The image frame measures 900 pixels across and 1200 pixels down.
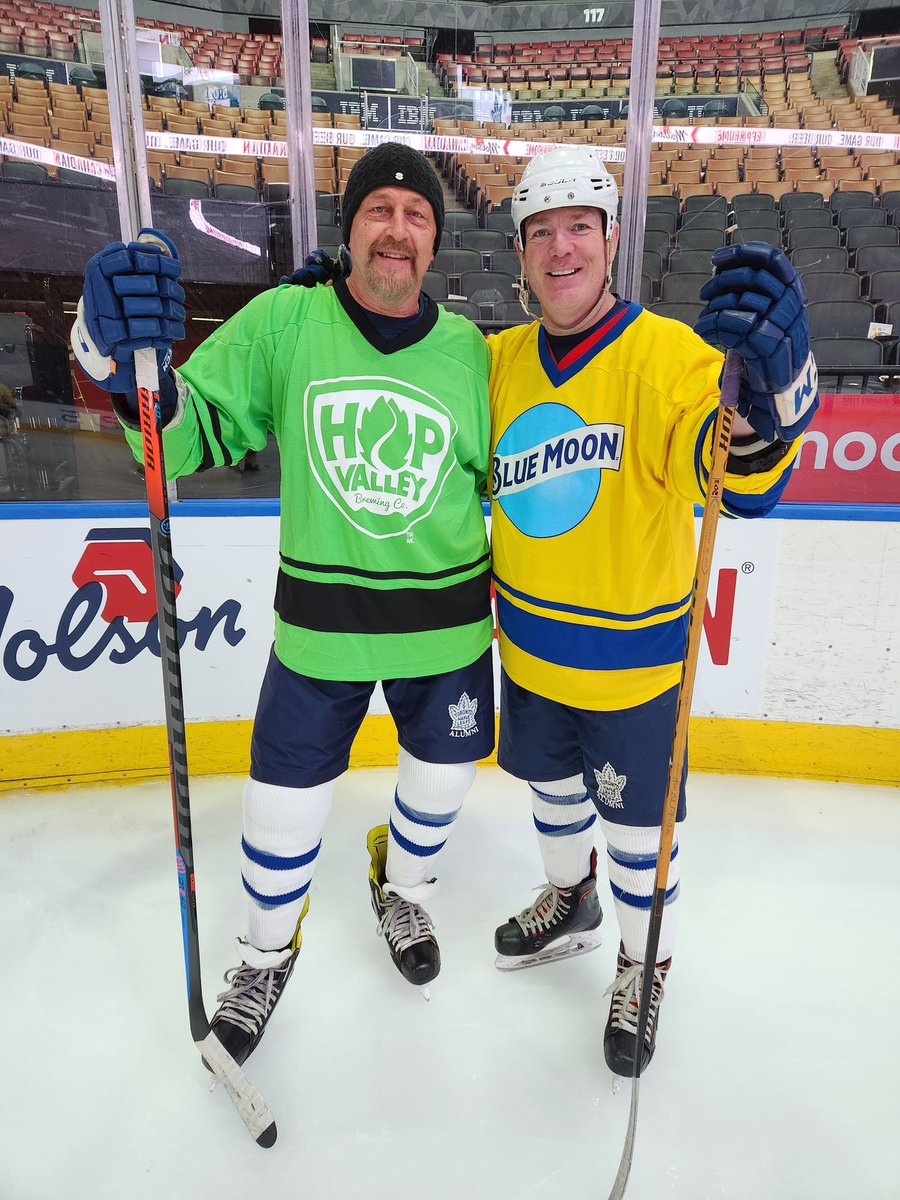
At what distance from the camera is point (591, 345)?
1272 millimetres

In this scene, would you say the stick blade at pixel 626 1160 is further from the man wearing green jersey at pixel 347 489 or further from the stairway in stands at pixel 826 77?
the stairway in stands at pixel 826 77

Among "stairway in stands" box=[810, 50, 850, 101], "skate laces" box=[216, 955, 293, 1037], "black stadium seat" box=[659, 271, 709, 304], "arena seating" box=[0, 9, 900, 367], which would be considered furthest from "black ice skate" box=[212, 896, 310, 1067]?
"stairway in stands" box=[810, 50, 850, 101]

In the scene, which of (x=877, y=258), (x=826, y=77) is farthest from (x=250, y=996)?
(x=826, y=77)

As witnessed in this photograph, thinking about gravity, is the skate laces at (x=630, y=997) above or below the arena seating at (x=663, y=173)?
below

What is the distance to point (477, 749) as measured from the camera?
4.92ft

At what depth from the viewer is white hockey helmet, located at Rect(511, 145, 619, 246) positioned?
1.22m

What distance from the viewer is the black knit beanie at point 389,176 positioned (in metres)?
1.25

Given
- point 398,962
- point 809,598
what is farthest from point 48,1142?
point 809,598

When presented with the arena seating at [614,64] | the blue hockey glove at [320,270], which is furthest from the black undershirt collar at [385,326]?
the arena seating at [614,64]

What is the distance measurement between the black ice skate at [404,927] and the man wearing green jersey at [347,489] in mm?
267

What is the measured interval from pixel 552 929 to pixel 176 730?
2.96 ft

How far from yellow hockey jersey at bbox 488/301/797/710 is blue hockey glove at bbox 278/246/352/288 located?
1.20 feet

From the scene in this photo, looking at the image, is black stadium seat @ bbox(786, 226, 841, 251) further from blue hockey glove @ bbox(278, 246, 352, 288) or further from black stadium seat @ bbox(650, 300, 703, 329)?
→ blue hockey glove @ bbox(278, 246, 352, 288)

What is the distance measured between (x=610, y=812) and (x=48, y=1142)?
3.36ft
